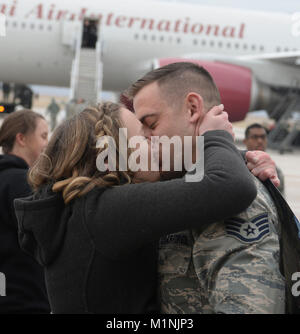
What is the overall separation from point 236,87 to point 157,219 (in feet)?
49.1

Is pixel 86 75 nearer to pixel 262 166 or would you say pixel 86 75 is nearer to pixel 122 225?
pixel 262 166

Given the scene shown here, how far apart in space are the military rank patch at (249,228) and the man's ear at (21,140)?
6.47 ft

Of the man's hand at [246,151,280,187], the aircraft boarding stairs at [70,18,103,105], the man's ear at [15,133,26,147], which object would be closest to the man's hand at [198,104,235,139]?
the man's hand at [246,151,280,187]

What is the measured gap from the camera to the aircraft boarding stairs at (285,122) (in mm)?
16781

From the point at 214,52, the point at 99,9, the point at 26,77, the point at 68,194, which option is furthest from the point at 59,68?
the point at 68,194

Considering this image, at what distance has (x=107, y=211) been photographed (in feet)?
3.94

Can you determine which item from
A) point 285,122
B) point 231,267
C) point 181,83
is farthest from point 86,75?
point 231,267

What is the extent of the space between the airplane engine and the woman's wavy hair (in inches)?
554

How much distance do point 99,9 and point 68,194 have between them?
56.5 feet

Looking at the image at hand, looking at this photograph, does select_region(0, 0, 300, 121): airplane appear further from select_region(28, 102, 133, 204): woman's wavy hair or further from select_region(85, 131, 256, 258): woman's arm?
select_region(85, 131, 256, 258): woman's arm

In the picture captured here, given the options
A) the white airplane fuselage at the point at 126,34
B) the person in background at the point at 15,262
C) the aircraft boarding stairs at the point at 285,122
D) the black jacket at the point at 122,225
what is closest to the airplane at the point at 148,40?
the white airplane fuselage at the point at 126,34

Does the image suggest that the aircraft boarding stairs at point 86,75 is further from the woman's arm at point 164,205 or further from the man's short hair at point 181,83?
the woman's arm at point 164,205

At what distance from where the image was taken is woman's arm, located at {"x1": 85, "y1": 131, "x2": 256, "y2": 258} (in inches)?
Result: 45.5

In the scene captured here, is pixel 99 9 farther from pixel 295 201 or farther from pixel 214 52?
pixel 295 201
